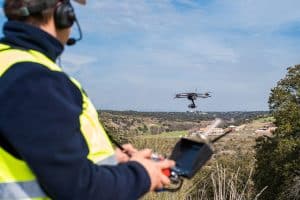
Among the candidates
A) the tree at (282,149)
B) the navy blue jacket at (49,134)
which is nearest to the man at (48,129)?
the navy blue jacket at (49,134)

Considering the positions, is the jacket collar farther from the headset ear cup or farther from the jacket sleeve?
the jacket sleeve

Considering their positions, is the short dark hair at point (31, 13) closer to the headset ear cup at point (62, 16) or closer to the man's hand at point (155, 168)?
the headset ear cup at point (62, 16)

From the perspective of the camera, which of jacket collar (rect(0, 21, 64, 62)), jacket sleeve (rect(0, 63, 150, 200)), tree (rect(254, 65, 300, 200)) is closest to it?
jacket sleeve (rect(0, 63, 150, 200))

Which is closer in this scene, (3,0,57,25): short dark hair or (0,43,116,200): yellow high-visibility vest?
(0,43,116,200): yellow high-visibility vest

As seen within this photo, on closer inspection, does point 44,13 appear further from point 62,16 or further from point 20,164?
point 20,164

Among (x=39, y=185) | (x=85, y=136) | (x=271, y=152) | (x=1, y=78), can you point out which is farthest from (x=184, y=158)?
(x=271, y=152)

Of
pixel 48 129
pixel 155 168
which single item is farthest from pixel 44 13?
pixel 155 168

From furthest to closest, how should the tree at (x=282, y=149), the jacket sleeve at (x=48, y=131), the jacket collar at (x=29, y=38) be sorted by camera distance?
the tree at (x=282, y=149) → the jacket collar at (x=29, y=38) → the jacket sleeve at (x=48, y=131)

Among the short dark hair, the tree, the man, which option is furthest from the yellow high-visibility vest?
the tree
